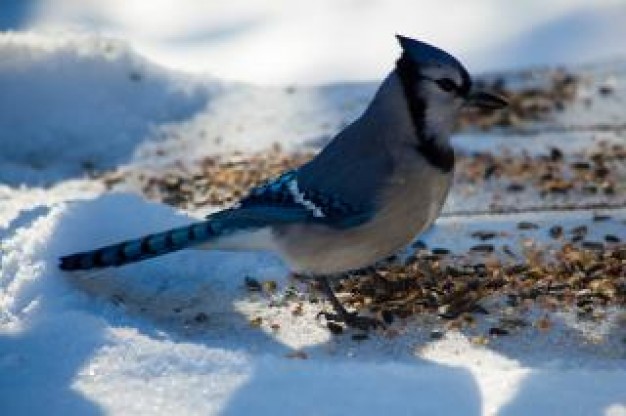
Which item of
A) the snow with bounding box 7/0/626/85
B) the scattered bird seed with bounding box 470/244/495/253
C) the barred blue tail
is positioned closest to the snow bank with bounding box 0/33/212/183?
the snow with bounding box 7/0/626/85

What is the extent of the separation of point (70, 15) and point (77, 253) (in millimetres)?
4746

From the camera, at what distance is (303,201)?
2.92m

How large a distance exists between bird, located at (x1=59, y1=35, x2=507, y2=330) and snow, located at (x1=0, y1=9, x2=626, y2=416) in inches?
6.2

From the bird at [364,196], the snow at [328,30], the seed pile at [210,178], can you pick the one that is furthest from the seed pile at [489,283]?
the snow at [328,30]

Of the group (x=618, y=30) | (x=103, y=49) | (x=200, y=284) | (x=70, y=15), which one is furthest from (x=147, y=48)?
(x=200, y=284)

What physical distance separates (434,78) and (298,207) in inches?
17.0

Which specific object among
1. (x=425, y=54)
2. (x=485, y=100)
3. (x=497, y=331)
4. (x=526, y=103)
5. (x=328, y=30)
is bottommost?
(x=497, y=331)

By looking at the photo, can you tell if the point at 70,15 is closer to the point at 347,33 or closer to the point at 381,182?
the point at 347,33

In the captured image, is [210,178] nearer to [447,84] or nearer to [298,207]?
[298,207]

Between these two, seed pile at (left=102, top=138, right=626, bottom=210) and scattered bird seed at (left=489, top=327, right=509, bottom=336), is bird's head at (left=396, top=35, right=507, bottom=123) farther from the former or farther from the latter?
seed pile at (left=102, top=138, right=626, bottom=210)

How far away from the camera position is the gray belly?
287 cm

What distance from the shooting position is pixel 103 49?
16.5 ft

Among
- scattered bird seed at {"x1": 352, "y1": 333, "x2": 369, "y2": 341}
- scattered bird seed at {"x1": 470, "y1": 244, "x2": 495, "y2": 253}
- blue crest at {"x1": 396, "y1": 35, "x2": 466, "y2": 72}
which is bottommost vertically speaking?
scattered bird seed at {"x1": 352, "y1": 333, "x2": 369, "y2": 341}

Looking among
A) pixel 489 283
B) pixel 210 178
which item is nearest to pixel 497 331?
pixel 489 283
